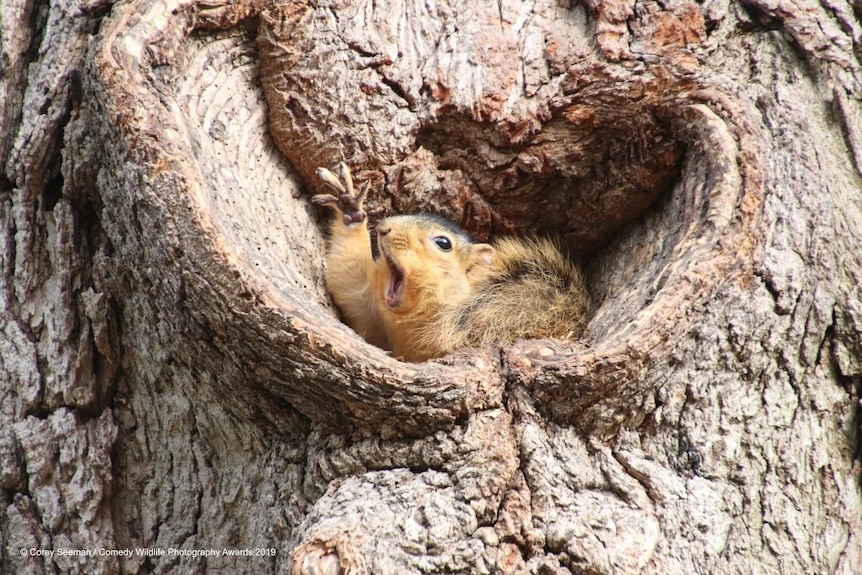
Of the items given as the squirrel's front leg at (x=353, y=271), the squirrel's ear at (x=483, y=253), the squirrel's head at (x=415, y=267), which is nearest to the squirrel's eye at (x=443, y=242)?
the squirrel's head at (x=415, y=267)

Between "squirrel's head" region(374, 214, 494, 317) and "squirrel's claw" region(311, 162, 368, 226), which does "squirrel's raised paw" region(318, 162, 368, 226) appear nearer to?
"squirrel's claw" region(311, 162, 368, 226)

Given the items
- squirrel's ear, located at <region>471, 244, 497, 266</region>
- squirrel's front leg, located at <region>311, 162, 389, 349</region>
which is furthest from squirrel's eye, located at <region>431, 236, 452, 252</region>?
squirrel's front leg, located at <region>311, 162, 389, 349</region>

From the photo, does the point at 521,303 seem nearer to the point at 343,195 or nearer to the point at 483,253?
the point at 483,253

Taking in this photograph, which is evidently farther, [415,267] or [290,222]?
[415,267]

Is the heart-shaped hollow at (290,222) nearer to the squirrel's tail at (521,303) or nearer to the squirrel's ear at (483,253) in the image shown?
the squirrel's tail at (521,303)

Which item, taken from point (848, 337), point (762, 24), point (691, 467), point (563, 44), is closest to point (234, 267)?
point (691, 467)

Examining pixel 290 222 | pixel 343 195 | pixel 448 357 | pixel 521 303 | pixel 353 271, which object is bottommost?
pixel 448 357

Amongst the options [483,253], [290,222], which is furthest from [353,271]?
[483,253]
